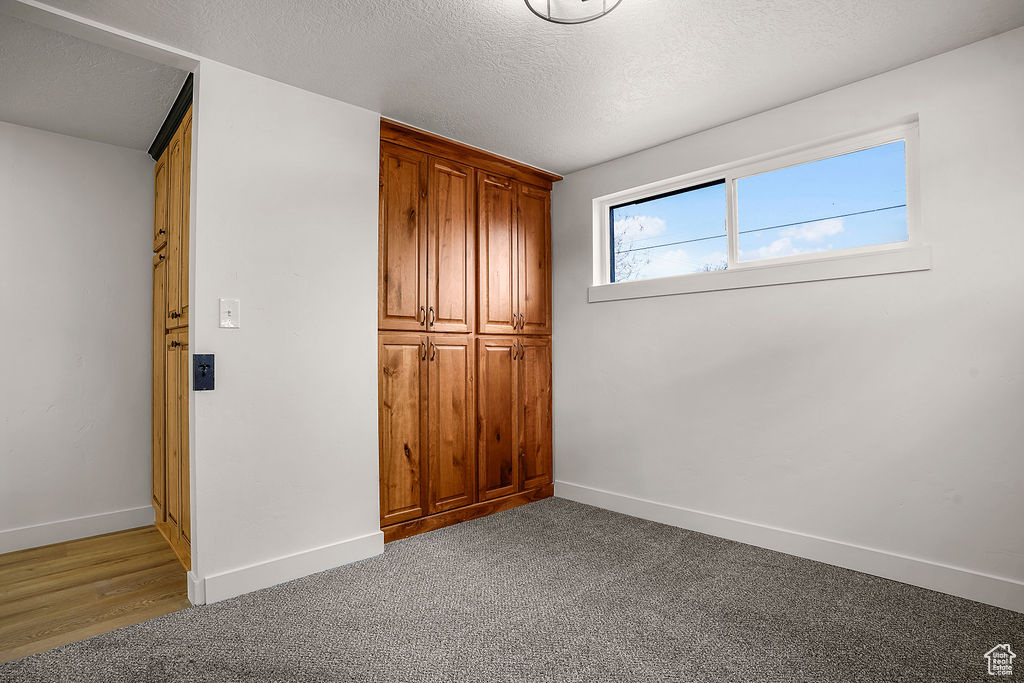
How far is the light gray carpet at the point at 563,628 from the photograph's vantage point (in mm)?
1746

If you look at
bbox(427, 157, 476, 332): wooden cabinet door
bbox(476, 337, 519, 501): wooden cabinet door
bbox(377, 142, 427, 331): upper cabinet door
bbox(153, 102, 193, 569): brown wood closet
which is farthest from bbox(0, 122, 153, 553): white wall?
bbox(476, 337, 519, 501): wooden cabinet door

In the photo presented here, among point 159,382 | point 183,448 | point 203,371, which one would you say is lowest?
point 183,448

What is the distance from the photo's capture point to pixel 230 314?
2.36 metres

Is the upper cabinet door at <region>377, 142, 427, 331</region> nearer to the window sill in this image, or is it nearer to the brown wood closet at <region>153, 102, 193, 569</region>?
the brown wood closet at <region>153, 102, 193, 569</region>

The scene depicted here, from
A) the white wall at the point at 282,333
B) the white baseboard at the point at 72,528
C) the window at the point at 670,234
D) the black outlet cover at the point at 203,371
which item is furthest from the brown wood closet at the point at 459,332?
the white baseboard at the point at 72,528

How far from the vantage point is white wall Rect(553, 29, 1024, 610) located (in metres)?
2.21

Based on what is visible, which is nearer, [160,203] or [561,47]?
[561,47]

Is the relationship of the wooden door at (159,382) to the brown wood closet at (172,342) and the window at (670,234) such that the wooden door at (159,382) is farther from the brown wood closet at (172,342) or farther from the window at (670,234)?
the window at (670,234)

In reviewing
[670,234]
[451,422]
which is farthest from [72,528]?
[670,234]

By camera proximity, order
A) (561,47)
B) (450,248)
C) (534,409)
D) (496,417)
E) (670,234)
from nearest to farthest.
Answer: (561,47), (450,248), (670,234), (496,417), (534,409)

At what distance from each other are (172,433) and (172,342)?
0.50m

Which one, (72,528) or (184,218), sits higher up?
(184,218)

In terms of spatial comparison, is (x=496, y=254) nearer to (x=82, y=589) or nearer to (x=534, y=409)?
(x=534, y=409)

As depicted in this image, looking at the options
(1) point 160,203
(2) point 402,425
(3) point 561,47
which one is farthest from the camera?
(1) point 160,203
